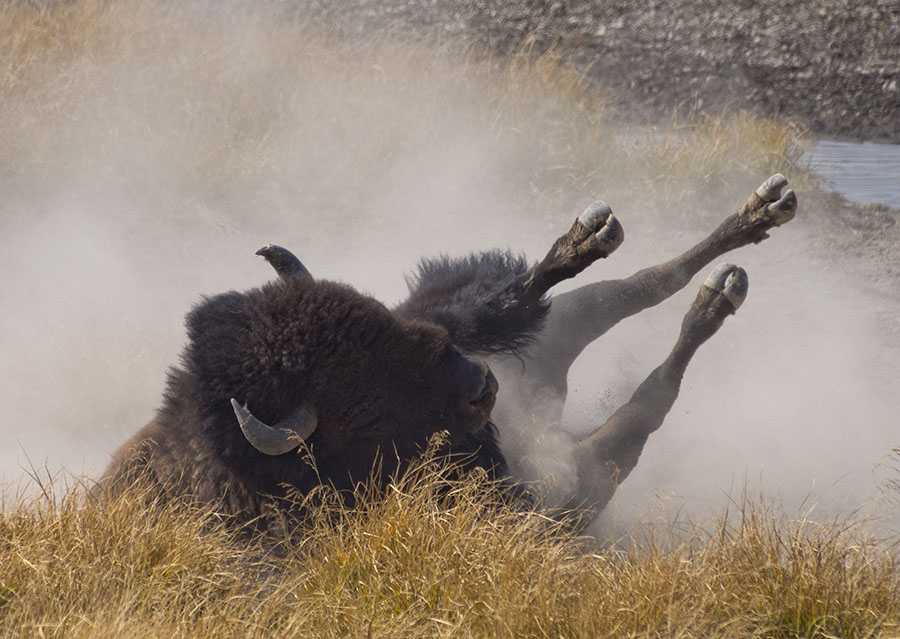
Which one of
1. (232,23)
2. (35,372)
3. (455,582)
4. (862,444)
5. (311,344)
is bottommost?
(862,444)

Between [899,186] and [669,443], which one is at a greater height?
[899,186]

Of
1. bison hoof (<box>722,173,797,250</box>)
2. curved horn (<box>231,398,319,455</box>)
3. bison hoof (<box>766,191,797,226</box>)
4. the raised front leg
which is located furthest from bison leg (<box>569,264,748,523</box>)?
curved horn (<box>231,398,319,455</box>)

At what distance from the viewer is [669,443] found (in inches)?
191

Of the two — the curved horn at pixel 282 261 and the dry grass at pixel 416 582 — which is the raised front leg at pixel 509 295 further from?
the dry grass at pixel 416 582

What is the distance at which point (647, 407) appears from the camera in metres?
4.04

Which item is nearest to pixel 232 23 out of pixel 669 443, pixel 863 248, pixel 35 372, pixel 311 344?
Answer: pixel 35 372

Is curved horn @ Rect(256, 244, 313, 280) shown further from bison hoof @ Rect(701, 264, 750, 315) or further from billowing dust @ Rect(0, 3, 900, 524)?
billowing dust @ Rect(0, 3, 900, 524)

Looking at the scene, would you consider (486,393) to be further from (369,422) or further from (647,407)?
(647,407)

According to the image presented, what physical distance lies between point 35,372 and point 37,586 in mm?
3194

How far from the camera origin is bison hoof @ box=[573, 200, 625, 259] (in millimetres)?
3645

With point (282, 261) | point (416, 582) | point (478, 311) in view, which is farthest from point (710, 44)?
point (416, 582)

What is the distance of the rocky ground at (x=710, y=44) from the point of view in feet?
40.1

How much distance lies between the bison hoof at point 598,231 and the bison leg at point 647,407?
563 mm

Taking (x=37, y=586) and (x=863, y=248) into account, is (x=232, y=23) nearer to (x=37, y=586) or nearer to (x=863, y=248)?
(x=863, y=248)
